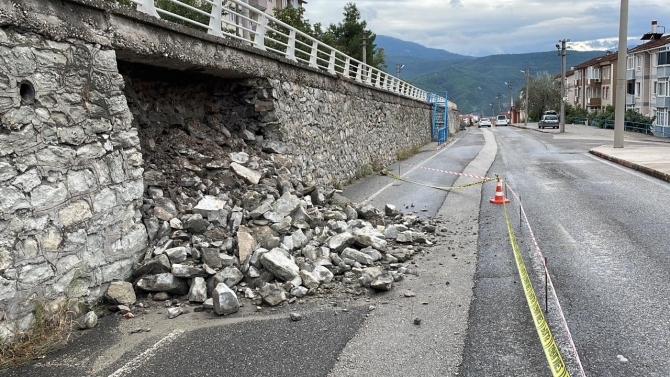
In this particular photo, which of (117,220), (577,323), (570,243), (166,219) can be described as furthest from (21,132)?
(570,243)

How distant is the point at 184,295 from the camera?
259 inches

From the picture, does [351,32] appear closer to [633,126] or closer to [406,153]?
[633,126]

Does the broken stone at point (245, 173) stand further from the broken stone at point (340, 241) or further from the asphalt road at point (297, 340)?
the asphalt road at point (297, 340)

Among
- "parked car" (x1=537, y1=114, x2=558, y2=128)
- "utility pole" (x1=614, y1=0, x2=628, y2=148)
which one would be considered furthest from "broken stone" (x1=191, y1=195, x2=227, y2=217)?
"parked car" (x1=537, y1=114, x2=558, y2=128)

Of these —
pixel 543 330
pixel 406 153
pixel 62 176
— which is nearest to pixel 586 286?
pixel 543 330

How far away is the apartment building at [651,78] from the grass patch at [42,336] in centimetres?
5951

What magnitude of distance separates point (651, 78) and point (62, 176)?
69.5 m

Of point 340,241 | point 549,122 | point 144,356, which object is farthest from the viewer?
point 549,122

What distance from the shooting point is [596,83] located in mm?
86438

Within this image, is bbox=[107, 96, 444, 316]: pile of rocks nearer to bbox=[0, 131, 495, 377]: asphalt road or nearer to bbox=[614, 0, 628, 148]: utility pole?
bbox=[0, 131, 495, 377]: asphalt road

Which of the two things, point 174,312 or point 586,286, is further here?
point 586,286

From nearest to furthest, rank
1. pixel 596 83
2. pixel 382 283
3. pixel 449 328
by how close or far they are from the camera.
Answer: pixel 449 328, pixel 382 283, pixel 596 83

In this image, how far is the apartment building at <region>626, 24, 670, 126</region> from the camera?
55906 millimetres

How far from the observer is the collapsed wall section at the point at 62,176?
521 cm
